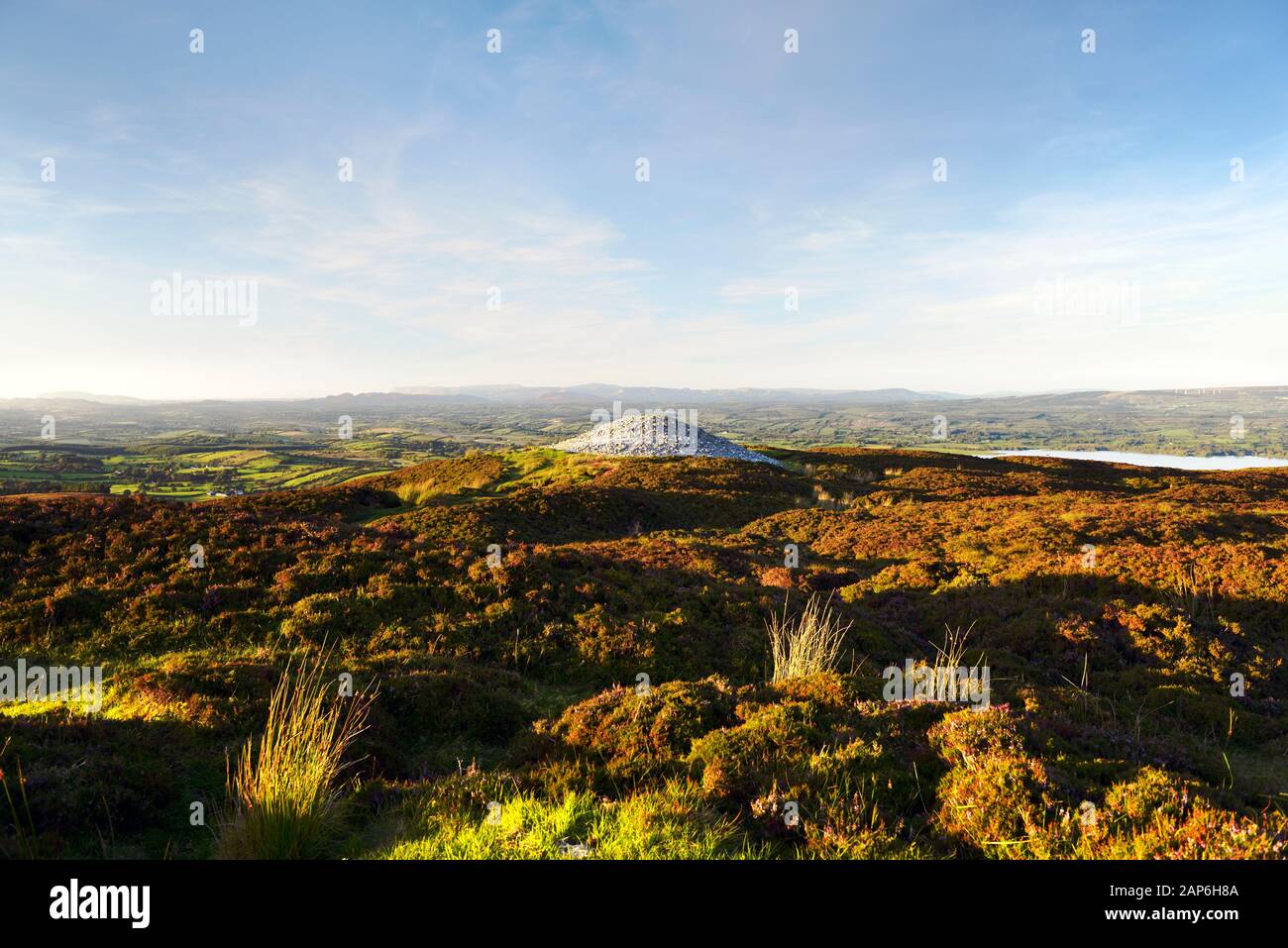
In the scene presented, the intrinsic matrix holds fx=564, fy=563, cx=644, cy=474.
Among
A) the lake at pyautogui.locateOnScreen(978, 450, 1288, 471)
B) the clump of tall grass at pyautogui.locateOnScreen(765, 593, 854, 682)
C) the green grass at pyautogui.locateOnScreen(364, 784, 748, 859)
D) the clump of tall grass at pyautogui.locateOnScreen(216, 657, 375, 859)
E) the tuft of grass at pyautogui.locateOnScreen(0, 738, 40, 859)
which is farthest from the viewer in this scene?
the lake at pyautogui.locateOnScreen(978, 450, 1288, 471)

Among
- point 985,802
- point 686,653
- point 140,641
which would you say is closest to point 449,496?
point 140,641

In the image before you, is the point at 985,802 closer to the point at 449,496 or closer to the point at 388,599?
the point at 388,599

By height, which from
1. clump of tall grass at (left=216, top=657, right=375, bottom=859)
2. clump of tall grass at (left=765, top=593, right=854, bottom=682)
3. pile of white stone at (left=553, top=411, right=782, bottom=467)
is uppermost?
pile of white stone at (left=553, top=411, right=782, bottom=467)

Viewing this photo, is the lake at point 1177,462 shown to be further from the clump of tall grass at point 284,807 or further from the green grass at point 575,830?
the clump of tall grass at point 284,807

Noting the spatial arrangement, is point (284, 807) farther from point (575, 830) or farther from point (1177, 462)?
point (1177, 462)
